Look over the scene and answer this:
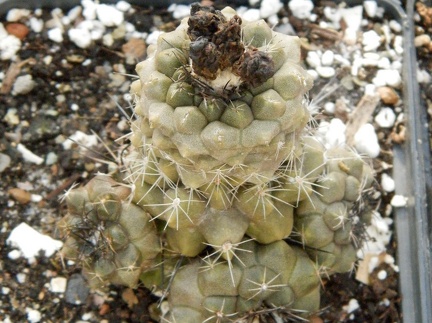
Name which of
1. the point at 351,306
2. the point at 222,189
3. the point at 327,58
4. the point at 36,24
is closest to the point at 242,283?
the point at 222,189

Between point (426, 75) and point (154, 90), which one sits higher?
point (154, 90)

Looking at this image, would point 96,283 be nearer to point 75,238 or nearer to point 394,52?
point 75,238

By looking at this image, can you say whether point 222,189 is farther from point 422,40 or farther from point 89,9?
point 422,40

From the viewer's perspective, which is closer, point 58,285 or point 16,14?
point 58,285

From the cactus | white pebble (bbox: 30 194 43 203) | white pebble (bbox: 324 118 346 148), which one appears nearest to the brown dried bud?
the cactus

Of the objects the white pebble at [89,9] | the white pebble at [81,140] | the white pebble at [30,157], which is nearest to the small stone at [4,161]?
the white pebble at [30,157]

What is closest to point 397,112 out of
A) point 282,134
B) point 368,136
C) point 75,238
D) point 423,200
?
point 368,136
